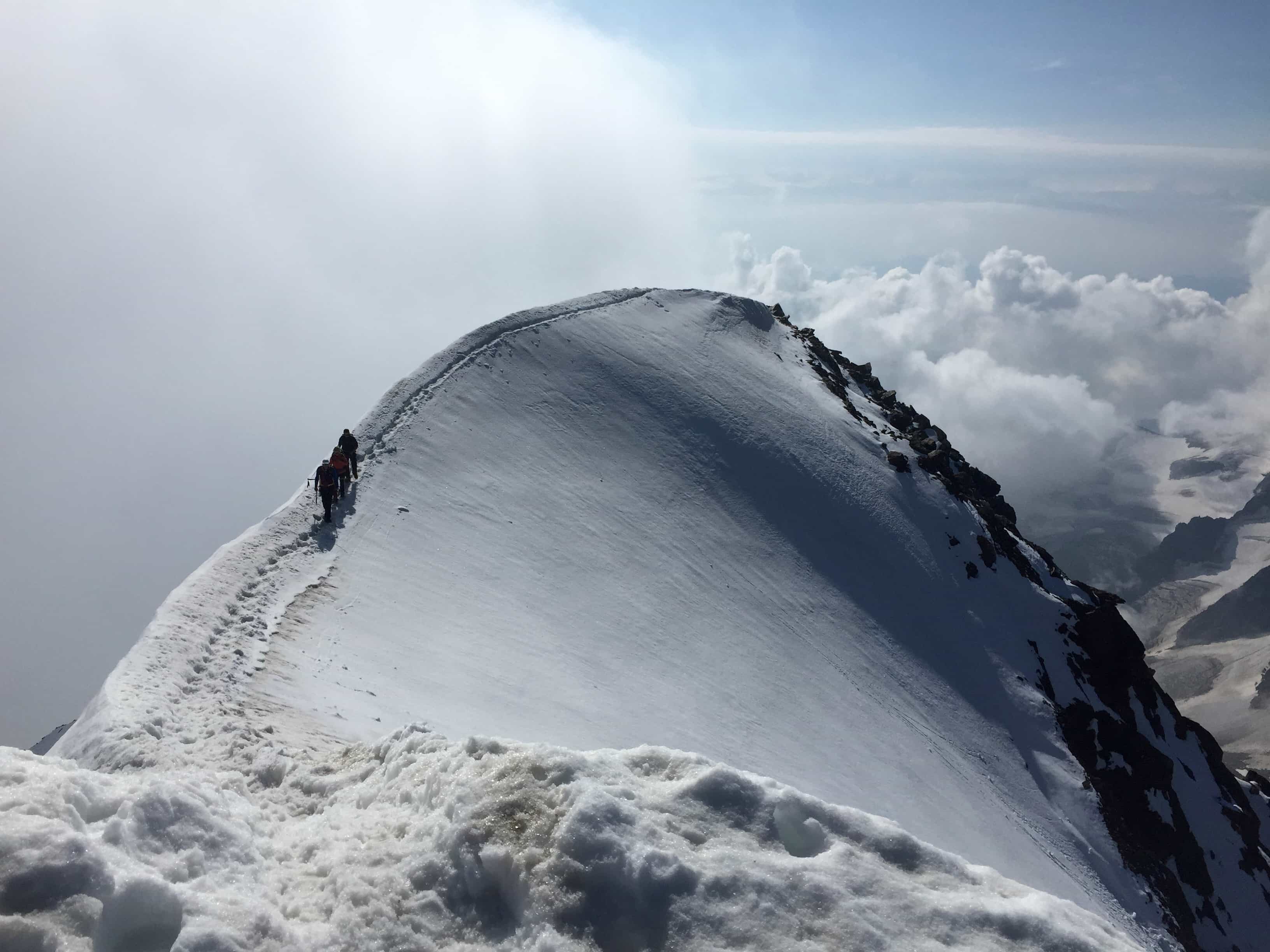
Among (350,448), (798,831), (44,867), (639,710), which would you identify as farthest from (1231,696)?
(44,867)

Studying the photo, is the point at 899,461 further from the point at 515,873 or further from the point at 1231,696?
the point at 1231,696

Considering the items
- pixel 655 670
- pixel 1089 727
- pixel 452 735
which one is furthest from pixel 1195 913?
pixel 452 735

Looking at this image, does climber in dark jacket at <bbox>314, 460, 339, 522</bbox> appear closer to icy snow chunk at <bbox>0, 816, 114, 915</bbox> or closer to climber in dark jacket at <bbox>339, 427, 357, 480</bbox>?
climber in dark jacket at <bbox>339, 427, 357, 480</bbox>

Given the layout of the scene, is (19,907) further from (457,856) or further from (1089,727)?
(1089,727)

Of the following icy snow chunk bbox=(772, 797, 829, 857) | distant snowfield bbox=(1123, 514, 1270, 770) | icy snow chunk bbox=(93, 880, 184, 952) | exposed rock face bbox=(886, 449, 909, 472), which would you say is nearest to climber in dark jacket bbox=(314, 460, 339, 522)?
icy snow chunk bbox=(93, 880, 184, 952)

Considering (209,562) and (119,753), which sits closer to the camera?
(119,753)
